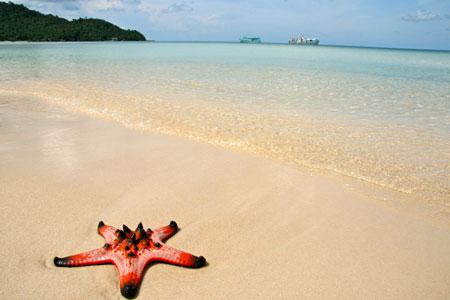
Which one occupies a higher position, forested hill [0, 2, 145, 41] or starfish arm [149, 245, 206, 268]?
forested hill [0, 2, 145, 41]

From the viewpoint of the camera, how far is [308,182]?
4.55 m

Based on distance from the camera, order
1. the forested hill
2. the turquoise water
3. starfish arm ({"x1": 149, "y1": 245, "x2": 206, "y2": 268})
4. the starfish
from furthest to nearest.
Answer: the forested hill, the turquoise water, starfish arm ({"x1": 149, "y1": 245, "x2": 206, "y2": 268}), the starfish

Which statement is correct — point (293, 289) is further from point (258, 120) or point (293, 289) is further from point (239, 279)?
point (258, 120)

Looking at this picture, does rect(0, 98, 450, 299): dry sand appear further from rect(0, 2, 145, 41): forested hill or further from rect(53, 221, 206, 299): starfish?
rect(0, 2, 145, 41): forested hill

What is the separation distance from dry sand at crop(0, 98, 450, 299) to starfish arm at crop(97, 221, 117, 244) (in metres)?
0.09

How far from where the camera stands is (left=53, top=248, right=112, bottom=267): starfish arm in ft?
8.59

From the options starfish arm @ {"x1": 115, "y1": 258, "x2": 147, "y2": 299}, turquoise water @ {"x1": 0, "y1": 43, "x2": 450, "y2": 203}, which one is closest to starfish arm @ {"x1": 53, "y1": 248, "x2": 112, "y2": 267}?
starfish arm @ {"x1": 115, "y1": 258, "x2": 147, "y2": 299}

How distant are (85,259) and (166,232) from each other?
727 mm

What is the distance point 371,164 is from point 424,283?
2.78 meters

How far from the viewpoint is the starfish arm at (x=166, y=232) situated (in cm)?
302

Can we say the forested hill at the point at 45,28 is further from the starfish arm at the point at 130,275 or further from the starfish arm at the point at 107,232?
the starfish arm at the point at 130,275

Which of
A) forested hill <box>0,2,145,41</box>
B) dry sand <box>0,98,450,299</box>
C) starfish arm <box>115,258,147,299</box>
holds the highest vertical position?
forested hill <box>0,2,145,41</box>

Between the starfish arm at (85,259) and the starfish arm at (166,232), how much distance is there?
453mm

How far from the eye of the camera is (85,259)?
2641 millimetres
